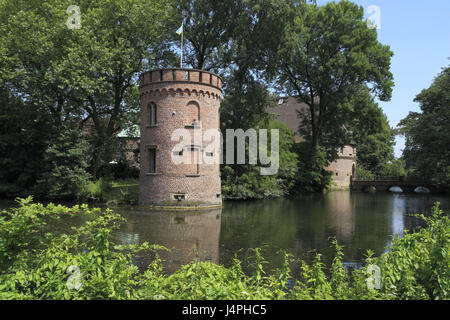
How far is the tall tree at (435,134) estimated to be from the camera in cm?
3152

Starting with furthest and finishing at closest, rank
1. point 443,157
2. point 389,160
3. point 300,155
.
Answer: point 389,160, point 300,155, point 443,157

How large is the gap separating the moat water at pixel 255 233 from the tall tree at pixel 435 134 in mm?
17369

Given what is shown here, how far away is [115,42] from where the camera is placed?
25453 mm

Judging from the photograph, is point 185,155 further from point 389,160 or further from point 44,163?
point 389,160

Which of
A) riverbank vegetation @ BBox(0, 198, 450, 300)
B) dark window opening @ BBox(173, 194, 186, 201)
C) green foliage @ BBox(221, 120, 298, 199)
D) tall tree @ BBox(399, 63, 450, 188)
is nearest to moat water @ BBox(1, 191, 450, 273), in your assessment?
dark window opening @ BBox(173, 194, 186, 201)

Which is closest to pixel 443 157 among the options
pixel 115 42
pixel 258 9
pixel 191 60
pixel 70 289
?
pixel 258 9

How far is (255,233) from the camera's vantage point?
1290 cm

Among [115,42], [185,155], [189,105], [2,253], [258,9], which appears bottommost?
[2,253]

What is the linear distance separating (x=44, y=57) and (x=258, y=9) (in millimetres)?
15472

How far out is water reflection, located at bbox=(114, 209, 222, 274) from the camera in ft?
29.8

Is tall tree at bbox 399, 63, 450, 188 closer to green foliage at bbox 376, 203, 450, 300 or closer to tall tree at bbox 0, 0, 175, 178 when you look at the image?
tall tree at bbox 0, 0, 175, 178

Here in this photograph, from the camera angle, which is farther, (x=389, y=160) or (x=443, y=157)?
(x=389, y=160)

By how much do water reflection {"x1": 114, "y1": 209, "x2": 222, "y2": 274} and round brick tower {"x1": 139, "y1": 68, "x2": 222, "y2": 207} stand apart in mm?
1916
